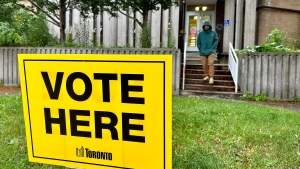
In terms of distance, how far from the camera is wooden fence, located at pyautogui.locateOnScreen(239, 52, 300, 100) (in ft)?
28.0

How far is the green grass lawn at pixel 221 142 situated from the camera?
3293mm

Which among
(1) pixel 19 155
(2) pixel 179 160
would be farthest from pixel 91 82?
(1) pixel 19 155

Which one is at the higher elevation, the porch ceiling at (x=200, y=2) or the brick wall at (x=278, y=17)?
the porch ceiling at (x=200, y=2)

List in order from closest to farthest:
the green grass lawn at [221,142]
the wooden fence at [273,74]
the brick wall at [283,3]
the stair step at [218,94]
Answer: the green grass lawn at [221,142] → the wooden fence at [273,74] → the stair step at [218,94] → the brick wall at [283,3]

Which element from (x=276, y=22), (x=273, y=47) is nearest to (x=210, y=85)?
(x=273, y=47)

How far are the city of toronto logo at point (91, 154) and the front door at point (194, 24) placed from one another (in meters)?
14.7

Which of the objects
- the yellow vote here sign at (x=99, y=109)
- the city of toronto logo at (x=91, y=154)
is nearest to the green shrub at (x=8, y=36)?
the yellow vote here sign at (x=99, y=109)

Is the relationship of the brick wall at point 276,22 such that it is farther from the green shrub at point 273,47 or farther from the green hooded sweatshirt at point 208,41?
the green hooded sweatshirt at point 208,41

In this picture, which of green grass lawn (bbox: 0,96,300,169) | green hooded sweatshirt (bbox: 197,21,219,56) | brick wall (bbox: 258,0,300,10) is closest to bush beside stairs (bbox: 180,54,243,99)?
green hooded sweatshirt (bbox: 197,21,219,56)

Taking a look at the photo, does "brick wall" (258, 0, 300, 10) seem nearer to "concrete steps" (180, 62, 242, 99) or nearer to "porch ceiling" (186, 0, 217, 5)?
"porch ceiling" (186, 0, 217, 5)

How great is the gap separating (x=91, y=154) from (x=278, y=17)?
14138 millimetres

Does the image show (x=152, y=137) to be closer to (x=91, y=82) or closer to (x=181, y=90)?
(x=91, y=82)

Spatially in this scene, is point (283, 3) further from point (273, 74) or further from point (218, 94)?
point (218, 94)

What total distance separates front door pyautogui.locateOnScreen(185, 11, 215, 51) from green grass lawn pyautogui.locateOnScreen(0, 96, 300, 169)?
11.4 m
